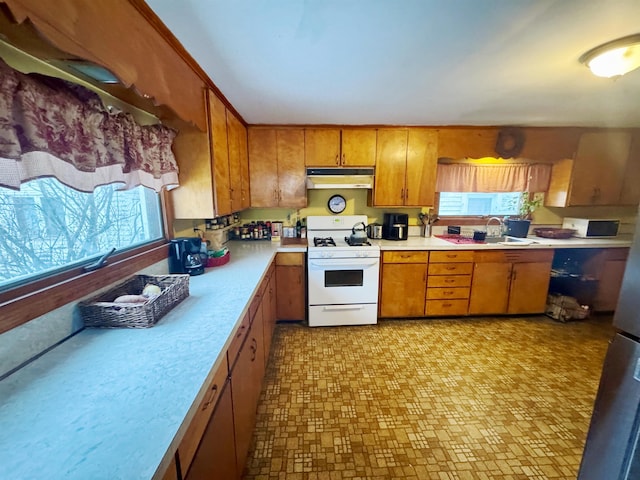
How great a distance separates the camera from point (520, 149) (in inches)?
116

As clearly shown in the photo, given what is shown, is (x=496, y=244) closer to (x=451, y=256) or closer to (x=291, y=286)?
(x=451, y=256)

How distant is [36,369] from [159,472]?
26.4 inches

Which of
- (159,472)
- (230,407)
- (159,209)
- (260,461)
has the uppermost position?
(159,209)

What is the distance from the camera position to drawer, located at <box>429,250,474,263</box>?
2.86m

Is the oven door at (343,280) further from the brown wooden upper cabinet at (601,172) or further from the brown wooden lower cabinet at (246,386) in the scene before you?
the brown wooden upper cabinet at (601,172)

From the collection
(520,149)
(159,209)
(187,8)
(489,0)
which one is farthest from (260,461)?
(520,149)

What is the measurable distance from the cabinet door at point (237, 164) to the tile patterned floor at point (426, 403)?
1.48 meters

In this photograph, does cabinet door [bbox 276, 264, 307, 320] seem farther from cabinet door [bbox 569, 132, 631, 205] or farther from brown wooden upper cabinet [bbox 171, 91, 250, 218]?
cabinet door [bbox 569, 132, 631, 205]

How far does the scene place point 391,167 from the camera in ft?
9.78

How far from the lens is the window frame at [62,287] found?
0.83m

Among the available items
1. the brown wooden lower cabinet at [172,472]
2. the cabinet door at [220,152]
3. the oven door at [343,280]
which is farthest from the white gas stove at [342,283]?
the brown wooden lower cabinet at [172,472]

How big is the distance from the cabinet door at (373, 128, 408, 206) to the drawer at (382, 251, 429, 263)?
609 mm

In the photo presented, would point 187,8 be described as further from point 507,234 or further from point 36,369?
point 507,234

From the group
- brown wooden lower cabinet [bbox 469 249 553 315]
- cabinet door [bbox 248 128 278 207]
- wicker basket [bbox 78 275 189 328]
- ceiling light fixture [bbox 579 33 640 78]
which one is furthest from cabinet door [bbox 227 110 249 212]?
brown wooden lower cabinet [bbox 469 249 553 315]
